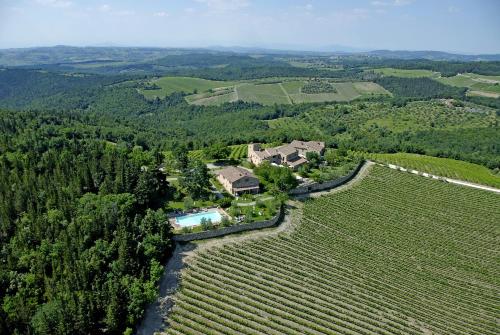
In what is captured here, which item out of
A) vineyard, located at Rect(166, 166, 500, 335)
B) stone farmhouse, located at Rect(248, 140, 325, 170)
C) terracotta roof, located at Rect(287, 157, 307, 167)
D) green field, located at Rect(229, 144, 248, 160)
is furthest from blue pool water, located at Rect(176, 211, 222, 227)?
green field, located at Rect(229, 144, 248, 160)

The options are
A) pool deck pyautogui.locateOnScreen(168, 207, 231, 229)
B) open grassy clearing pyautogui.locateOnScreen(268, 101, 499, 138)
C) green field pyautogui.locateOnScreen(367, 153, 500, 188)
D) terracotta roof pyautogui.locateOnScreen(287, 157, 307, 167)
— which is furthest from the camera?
open grassy clearing pyautogui.locateOnScreen(268, 101, 499, 138)

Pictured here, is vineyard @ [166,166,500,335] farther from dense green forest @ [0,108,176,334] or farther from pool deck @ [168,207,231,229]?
pool deck @ [168,207,231,229]

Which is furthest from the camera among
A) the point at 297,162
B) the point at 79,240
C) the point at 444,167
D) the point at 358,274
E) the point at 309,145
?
the point at 444,167

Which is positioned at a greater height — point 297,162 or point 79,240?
point 297,162

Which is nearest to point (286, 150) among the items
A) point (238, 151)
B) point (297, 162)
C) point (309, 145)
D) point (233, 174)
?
point (297, 162)

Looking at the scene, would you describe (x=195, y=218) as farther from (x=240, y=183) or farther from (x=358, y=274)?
(x=358, y=274)

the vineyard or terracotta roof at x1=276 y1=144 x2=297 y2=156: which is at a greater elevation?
terracotta roof at x1=276 y1=144 x2=297 y2=156

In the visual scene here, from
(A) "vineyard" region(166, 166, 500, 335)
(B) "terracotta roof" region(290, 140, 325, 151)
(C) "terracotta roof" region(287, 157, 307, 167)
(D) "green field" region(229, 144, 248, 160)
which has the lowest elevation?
(A) "vineyard" region(166, 166, 500, 335)
